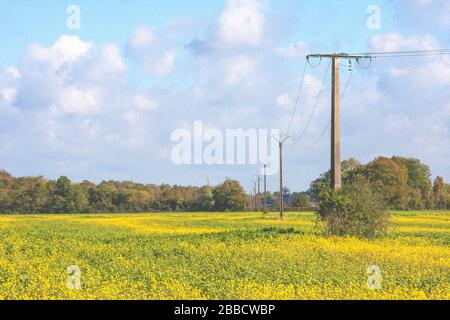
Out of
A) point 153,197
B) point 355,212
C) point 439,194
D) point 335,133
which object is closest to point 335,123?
point 335,133

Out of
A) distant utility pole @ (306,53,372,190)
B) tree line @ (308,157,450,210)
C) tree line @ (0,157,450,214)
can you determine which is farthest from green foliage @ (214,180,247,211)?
distant utility pole @ (306,53,372,190)

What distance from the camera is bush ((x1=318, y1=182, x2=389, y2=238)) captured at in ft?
114

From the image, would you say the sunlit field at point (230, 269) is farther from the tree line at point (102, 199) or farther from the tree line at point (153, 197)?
the tree line at point (102, 199)

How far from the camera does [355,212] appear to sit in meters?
34.8

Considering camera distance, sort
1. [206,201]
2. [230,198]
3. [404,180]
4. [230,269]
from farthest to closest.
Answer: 1. [206,201]
2. [230,198]
3. [404,180]
4. [230,269]

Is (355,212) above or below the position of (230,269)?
above

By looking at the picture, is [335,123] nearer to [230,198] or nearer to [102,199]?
[230,198]

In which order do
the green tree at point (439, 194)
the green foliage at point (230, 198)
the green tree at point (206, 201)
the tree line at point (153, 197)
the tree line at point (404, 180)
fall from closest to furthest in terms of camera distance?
1. the tree line at point (404, 180)
2. the tree line at point (153, 197)
3. the green foliage at point (230, 198)
4. the green tree at point (206, 201)
5. the green tree at point (439, 194)

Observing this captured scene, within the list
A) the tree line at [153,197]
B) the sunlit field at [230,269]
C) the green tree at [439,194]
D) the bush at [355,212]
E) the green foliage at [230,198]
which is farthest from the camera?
the green tree at [439,194]

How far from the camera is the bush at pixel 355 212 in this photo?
34.7 metres

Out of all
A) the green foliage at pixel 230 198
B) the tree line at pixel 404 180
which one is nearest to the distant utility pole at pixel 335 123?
the tree line at pixel 404 180
